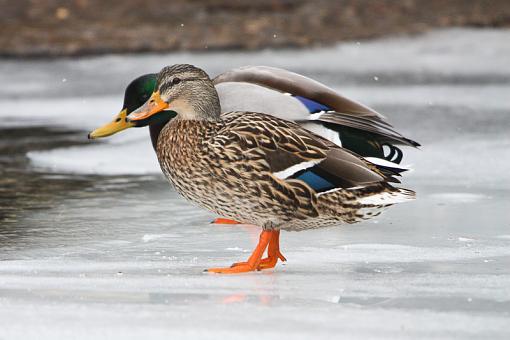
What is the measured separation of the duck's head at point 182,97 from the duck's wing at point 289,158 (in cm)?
15

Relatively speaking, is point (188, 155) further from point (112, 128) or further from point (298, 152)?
point (112, 128)

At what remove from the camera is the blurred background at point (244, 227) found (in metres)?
3.79

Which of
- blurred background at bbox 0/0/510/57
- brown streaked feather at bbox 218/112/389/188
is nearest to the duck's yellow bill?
brown streaked feather at bbox 218/112/389/188

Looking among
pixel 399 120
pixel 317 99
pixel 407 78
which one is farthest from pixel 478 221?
pixel 407 78

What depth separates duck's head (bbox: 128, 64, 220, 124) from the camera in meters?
4.71

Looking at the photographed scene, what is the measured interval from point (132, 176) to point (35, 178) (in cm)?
53

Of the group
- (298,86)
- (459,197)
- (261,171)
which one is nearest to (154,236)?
(261,171)

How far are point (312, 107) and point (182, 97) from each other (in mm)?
1010

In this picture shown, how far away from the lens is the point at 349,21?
12.7 meters

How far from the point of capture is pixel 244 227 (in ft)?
18.3

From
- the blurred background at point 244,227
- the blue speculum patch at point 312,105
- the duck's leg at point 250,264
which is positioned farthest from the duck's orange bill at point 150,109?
the blue speculum patch at point 312,105

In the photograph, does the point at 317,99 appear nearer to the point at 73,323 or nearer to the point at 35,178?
the point at 35,178

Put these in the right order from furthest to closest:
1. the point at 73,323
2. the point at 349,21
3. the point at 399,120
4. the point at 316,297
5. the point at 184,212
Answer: the point at 349,21 → the point at 399,120 → the point at 184,212 → the point at 316,297 → the point at 73,323

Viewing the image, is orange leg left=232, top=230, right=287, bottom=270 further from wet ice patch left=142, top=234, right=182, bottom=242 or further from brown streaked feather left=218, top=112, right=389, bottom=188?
wet ice patch left=142, top=234, right=182, bottom=242
